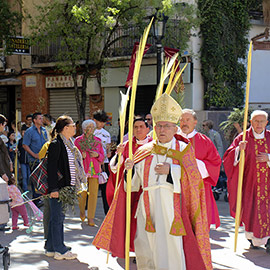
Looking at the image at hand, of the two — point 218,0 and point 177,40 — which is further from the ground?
point 218,0

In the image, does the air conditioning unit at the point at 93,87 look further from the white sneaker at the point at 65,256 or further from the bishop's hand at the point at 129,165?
the bishop's hand at the point at 129,165

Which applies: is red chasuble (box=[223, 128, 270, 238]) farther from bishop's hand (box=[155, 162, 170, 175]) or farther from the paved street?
bishop's hand (box=[155, 162, 170, 175])

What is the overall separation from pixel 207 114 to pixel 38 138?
815 cm

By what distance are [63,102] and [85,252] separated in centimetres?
1520

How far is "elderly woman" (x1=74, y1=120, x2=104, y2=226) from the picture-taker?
9.27 m

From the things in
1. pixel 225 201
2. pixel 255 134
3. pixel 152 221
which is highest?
pixel 255 134

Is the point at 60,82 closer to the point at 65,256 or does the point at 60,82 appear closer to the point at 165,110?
the point at 65,256

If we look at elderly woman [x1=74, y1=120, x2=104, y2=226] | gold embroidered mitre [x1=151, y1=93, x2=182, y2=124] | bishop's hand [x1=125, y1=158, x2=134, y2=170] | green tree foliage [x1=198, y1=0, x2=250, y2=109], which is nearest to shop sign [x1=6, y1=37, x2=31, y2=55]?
green tree foliage [x1=198, y1=0, x2=250, y2=109]

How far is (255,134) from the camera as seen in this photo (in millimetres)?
7914

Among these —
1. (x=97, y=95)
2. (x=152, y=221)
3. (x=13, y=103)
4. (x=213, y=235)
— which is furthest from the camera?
(x=13, y=103)

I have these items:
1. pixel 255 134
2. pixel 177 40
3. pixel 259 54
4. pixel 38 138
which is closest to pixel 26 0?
pixel 177 40

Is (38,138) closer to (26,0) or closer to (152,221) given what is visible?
(152,221)

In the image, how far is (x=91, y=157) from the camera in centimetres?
938

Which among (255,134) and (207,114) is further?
(207,114)
